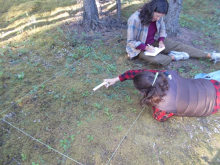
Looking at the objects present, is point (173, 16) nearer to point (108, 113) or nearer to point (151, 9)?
point (151, 9)

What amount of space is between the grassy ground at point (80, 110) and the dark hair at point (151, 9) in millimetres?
958

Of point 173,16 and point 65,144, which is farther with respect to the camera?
point 173,16

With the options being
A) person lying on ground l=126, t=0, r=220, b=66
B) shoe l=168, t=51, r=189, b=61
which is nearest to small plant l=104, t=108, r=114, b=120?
person lying on ground l=126, t=0, r=220, b=66

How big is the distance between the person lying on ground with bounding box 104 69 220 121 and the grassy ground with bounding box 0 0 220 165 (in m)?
0.43

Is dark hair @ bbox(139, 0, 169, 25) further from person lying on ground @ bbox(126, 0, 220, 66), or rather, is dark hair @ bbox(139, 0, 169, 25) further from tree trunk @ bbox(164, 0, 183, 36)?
tree trunk @ bbox(164, 0, 183, 36)

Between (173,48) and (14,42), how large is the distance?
388 centimetres

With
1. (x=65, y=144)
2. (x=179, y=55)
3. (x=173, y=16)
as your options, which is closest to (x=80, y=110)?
(x=65, y=144)

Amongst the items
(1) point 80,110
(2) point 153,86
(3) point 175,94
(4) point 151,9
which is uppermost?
(4) point 151,9

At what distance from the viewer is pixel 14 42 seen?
3717mm

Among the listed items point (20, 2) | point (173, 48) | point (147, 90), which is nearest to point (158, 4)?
point (173, 48)

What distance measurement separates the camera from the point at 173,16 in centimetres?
414

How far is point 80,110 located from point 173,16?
355cm

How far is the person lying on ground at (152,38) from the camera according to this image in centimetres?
287

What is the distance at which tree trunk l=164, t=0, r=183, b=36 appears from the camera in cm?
400
